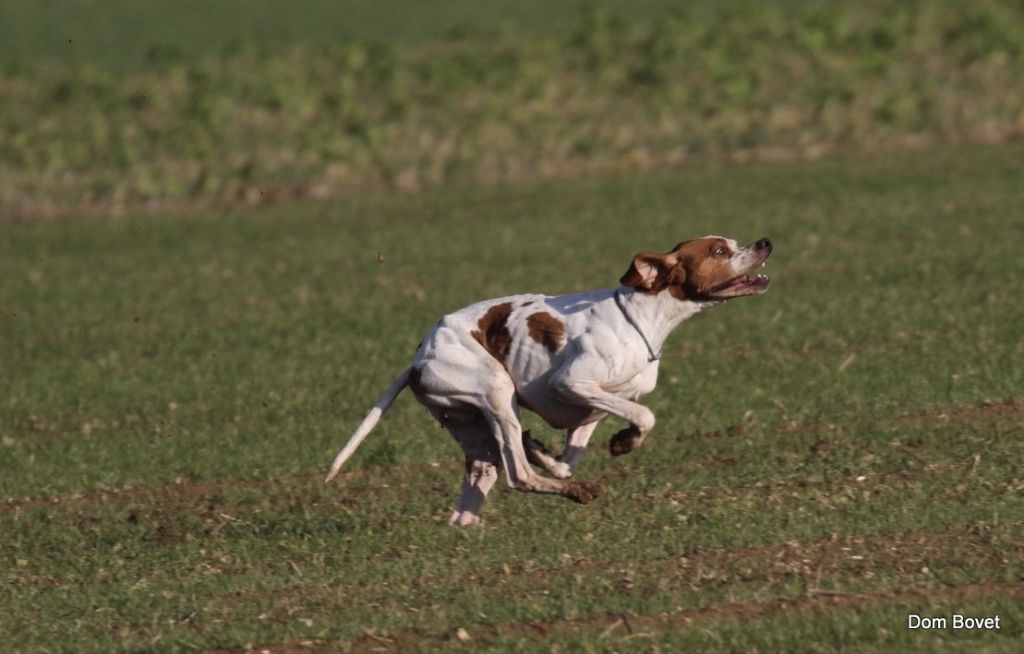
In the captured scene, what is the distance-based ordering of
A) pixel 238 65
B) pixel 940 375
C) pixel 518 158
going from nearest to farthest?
pixel 940 375
pixel 518 158
pixel 238 65

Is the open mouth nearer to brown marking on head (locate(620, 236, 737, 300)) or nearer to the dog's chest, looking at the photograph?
brown marking on head (locate(620, 236, 737, 300))

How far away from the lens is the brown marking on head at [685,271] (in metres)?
9.66

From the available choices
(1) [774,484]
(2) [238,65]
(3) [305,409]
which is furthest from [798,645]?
(2) [238,65]

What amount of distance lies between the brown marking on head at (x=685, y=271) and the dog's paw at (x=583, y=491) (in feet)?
3.40

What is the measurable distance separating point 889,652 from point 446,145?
67.8 feet

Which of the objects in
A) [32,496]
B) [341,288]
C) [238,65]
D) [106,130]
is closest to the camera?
[32,496]

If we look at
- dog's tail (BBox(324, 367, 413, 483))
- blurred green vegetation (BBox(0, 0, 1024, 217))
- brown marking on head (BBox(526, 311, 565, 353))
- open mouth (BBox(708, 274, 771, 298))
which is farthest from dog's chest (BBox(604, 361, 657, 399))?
blurred green vegetation (BBox(0, 0, 1024, 217))

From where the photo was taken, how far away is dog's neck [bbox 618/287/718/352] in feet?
31.6

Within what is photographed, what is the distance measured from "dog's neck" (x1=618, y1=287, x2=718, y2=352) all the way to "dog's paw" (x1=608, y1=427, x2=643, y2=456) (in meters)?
Answer: 0.44

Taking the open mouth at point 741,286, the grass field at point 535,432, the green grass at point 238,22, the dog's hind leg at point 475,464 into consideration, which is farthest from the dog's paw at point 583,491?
the green grass at point 238,22

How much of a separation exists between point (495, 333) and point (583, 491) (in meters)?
1.01

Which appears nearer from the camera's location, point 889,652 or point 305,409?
point 889,652

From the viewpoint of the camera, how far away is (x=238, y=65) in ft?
117

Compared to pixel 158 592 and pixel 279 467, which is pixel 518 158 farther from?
pixel 158 592
